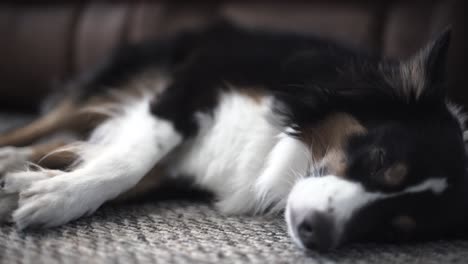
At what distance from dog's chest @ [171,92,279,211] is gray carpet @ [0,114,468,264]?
0.22m

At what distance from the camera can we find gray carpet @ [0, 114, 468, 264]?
95 cm

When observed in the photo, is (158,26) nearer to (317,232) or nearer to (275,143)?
(275,143)

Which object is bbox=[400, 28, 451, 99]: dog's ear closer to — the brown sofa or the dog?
the dog

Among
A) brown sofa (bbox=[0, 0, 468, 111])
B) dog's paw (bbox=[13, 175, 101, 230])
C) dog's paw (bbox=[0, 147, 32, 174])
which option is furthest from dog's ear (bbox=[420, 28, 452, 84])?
dog's paw (bbox=[0, 147, 32, 174])

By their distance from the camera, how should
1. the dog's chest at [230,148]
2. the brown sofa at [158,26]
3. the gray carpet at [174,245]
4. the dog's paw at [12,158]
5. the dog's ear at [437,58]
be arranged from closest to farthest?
the gray carpet at [174,245] < the dog's ear at [437,58] < the dog's paw at [12,158] < the dog's chest at [230,148] < the brown sofa at [158,26]

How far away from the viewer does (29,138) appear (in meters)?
1.64

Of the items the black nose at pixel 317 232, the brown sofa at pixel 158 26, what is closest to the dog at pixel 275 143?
the black nose at pixel 317 232

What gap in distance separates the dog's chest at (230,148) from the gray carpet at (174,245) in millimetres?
224

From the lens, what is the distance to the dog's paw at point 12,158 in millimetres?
1333

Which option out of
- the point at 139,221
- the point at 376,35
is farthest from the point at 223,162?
the point at 376,35

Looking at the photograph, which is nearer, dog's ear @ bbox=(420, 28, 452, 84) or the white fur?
the white fur

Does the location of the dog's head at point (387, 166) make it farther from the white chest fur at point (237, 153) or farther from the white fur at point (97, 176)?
the white fur at point (97, 176)

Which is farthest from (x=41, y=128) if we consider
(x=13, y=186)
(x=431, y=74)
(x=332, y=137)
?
(x=431, y=74)

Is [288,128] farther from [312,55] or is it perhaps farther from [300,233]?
[300,233]
